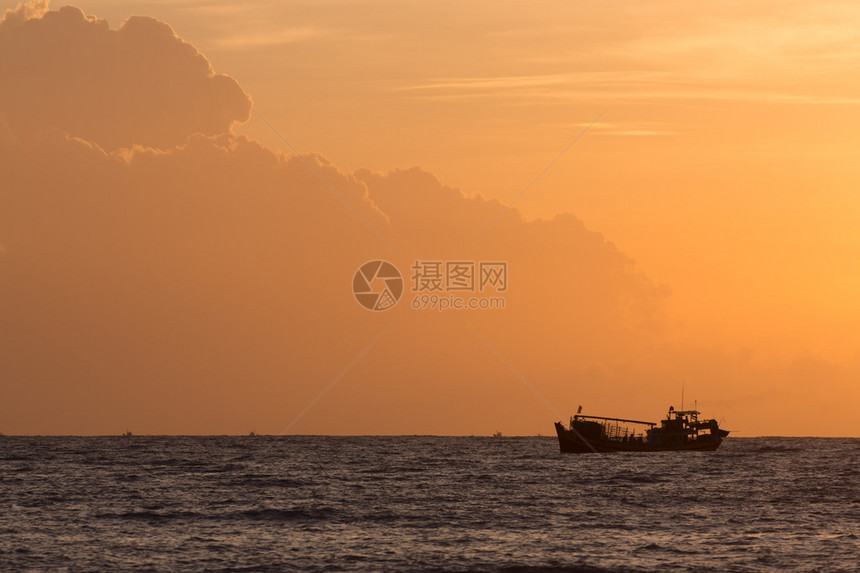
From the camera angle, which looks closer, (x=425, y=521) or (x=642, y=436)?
(x=425, y=521)

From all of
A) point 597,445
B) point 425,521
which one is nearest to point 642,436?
point 597,445

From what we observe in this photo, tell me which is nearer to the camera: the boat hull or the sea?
the sea

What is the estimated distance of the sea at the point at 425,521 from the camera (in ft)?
173

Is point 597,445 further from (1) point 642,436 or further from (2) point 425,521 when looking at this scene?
(2) point 425,521

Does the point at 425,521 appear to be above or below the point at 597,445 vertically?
below

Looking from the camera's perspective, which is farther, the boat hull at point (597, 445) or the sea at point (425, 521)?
the boat hull at point (597, 445)

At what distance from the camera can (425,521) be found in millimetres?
68688

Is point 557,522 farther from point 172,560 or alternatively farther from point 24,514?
point 24,514

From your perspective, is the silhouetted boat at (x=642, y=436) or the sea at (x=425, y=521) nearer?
the sea at (x=425, y=521)

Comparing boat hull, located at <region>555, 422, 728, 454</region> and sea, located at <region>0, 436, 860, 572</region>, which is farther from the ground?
boat hull, located at <region>555, 422, 728, 454</region>

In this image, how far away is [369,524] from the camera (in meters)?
67.1

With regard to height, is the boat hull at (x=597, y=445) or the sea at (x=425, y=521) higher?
the boat hull at (x=597, y=445)

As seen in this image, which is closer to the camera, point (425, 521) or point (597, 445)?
point (425, 521)

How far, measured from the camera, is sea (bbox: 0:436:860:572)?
52.8 meters
